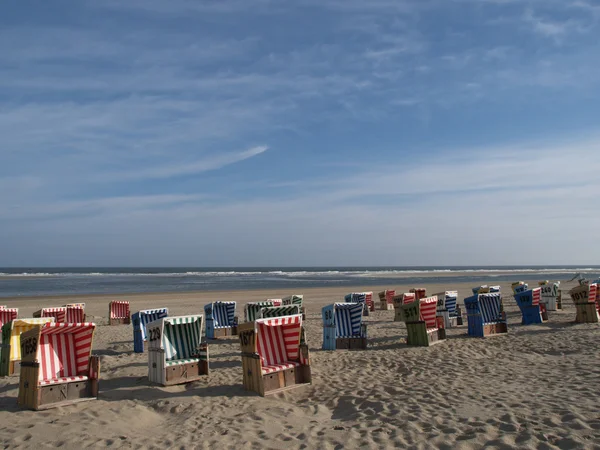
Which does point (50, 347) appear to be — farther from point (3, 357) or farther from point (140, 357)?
point (140, 357)

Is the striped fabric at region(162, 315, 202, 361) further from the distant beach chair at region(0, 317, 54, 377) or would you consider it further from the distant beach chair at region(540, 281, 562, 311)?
the distant beach chair at region(540, 281, 562, 311)

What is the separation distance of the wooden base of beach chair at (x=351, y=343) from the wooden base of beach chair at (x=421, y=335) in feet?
3.91

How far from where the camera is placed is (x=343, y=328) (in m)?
12.6

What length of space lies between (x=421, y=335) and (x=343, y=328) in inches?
77.7

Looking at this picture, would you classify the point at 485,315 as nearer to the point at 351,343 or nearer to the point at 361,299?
the point at 351,343

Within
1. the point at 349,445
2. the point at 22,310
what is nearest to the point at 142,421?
the point at 349,445

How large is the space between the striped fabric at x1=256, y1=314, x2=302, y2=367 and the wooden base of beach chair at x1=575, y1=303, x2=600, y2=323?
10.7 m

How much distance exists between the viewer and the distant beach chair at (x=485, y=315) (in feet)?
43.8

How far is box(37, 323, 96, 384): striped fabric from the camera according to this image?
7688 mm

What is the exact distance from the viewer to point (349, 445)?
568 cm

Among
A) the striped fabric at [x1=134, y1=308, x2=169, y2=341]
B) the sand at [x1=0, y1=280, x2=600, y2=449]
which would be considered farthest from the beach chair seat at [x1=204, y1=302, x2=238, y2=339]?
the sand at [x1=0, y1=280, x2=600, y2=449]

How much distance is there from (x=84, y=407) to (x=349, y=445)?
13.8ft

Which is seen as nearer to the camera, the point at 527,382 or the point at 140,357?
the point at 527,382

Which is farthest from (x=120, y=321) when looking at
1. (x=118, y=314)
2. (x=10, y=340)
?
(x=10, y=340)
